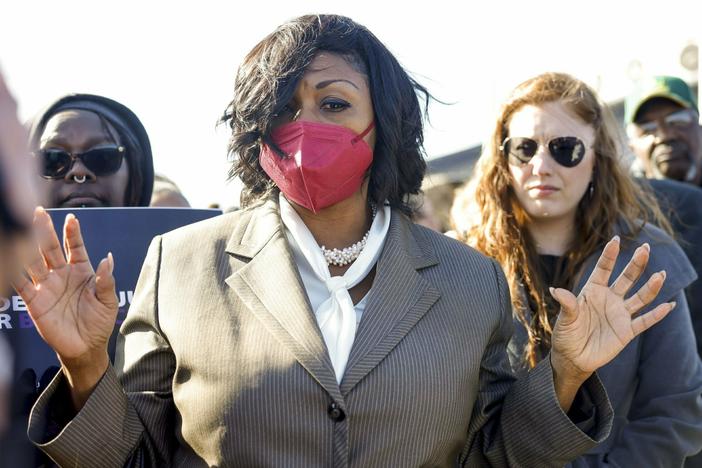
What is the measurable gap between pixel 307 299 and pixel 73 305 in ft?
2.13

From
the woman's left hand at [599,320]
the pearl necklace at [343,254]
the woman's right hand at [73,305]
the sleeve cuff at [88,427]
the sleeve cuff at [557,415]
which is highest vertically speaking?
the woman's right hand at [73,305]

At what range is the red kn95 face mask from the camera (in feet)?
9.75

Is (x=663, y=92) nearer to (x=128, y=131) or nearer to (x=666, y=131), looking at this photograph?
(x=666, y=131)

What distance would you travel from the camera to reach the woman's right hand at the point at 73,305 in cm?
249

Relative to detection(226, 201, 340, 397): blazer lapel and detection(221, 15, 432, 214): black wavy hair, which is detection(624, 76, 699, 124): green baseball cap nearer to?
detection(221, 15, 432, 214): black wavy hair

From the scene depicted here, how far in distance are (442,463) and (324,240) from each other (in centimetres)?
78

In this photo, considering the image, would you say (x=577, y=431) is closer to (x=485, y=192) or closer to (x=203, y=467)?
(x=203, y=467)

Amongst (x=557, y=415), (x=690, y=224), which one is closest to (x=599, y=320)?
(x=557, y=415)

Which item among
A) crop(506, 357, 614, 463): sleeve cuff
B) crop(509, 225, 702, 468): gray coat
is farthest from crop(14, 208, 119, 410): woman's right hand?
crop(509, 225, 702, 468): gray coat

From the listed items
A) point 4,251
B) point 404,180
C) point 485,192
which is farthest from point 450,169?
point 4,251

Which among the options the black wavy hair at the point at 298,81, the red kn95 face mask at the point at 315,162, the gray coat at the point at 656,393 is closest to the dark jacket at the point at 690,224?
the gray coat at the point at 656,393

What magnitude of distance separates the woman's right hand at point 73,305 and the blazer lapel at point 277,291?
42 centimetres

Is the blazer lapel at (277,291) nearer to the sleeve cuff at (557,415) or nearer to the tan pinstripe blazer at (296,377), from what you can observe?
the tan pinstripe blazer at (296,377)

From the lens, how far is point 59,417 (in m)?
2.65
